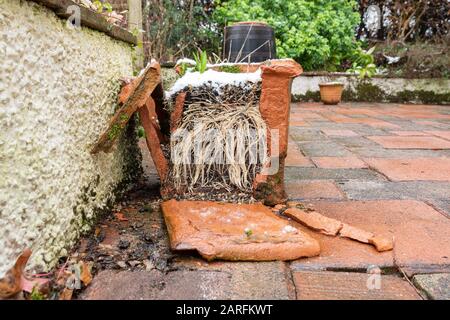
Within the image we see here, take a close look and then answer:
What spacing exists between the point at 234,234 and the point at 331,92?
5.35 m

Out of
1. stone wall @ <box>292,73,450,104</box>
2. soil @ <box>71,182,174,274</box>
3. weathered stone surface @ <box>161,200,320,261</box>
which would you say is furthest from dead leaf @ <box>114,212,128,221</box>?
stone wall @ <box>292,73,450,104</box>

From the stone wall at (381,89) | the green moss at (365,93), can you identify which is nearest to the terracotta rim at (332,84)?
the stone wall at (381,89)

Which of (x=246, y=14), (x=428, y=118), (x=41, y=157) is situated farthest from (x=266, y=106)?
(x=246, y=14)

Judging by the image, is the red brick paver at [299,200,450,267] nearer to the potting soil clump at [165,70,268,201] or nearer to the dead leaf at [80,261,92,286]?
the potting soil clump at [165,70,268,201]

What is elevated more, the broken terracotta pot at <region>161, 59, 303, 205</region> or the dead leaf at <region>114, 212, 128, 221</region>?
the broken terracotta pot at <region>161, 59, 303, 205</region>

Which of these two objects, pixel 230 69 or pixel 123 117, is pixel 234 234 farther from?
pixel 230 69

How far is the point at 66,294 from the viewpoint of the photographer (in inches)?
39.3

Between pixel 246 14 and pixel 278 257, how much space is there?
557cm

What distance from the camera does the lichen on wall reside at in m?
0.93

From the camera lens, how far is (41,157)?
1078 millimetres

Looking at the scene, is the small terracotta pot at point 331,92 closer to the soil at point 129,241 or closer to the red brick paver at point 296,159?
the red brick paver at point 296,159

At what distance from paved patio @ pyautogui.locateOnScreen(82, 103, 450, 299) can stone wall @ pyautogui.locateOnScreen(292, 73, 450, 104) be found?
3662 mm

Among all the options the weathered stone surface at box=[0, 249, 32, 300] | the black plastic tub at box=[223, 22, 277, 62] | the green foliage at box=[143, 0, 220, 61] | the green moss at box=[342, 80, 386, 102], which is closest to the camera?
the weathered stone surface at box=[0, 249, 32, 300]

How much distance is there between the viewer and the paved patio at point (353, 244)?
42.0 inches
